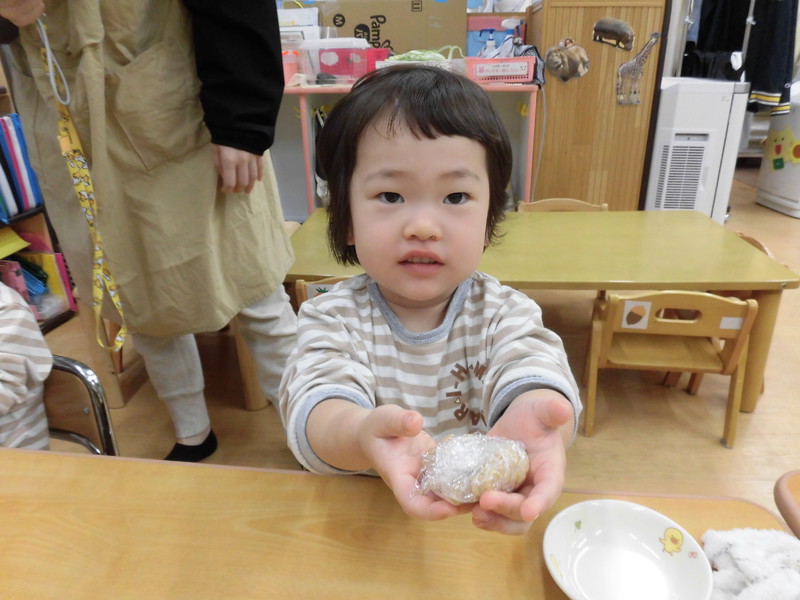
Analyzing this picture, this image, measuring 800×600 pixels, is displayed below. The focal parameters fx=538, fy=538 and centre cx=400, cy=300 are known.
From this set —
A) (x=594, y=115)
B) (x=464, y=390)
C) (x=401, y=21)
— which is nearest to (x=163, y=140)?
(x=464, y=390)

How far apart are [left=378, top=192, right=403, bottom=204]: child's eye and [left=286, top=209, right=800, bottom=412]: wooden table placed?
3.32ft

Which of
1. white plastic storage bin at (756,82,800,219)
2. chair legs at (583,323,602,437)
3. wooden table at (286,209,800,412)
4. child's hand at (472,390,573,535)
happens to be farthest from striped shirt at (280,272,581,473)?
white plastic storage bin at (756,82,800,219)

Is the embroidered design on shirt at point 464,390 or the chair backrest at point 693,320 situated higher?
the embroidered design on shirt at point 464,390

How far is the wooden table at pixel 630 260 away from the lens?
63.1 inches

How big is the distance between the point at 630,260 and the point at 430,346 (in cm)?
122

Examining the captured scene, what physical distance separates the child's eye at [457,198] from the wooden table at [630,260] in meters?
0.99

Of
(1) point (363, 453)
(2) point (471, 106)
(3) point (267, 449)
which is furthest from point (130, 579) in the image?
(3) point (267, 449)

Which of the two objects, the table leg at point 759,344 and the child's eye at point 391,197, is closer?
the child's eye at point 391,197

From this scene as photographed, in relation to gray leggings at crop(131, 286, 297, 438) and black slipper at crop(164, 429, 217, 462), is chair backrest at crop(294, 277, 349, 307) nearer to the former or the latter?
gray leggings at crop(131, 286, 297, 438)

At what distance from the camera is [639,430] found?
1824 millimetres

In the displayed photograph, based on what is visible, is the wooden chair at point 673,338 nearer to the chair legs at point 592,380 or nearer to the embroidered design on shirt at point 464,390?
the chair legs at point 592,380

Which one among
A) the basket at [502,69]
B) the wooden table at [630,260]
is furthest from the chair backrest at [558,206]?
the basket at [502,69]

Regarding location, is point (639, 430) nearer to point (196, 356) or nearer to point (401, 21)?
point (196, 356)

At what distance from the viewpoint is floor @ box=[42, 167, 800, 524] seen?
160 cm
